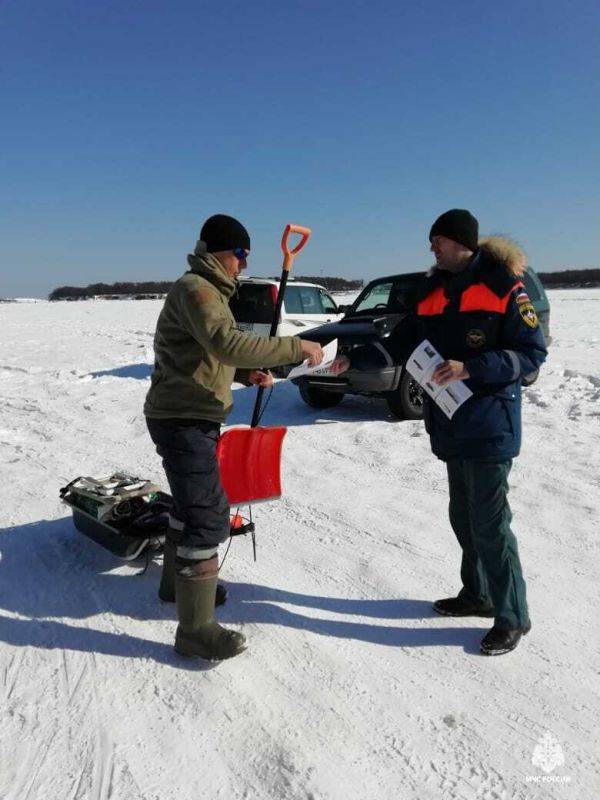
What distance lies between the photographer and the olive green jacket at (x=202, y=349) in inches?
101

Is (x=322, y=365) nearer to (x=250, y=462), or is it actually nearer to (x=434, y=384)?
(x=434, y=384)

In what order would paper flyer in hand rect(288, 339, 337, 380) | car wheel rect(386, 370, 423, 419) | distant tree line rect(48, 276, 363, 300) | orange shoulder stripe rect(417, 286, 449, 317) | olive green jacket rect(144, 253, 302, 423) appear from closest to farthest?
olive green jacket rect(144, 253, 302, 423), orange shoulder stripe rect(417, 286, 449, 317), paper flyer in hand rect(288, 339, 337, 380), car wheel rect(386, 370, 423, 419), distant tree line rect(48, 276, 363, 300)

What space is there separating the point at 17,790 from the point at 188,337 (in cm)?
180

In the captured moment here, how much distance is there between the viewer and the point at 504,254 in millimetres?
2713

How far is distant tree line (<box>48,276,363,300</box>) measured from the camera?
53356 millimetres

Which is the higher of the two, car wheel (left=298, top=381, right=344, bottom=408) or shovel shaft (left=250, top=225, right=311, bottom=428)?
shovel shaft (left=250, top=225, right=311, bottom=428)

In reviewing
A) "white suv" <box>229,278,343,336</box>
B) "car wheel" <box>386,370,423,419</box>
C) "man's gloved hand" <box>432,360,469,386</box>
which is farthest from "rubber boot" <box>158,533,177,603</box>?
"white suv" <box>229,278,343,336</box>

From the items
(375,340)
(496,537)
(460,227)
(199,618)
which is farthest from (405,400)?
(199,618)

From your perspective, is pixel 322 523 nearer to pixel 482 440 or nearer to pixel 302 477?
pixel 302 477

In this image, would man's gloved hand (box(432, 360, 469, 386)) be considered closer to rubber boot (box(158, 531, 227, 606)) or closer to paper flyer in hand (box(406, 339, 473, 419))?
paper flyer in hand (box(406, 339, 473, 419))

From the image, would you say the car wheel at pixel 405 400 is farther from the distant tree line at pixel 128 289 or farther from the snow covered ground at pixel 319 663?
the distant tree line at pixel 128 289

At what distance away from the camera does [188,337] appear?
9.04 ft

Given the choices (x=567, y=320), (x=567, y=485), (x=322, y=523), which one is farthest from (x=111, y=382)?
(x=567, y=320)

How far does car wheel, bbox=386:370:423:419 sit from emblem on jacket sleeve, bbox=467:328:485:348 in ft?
14.1
